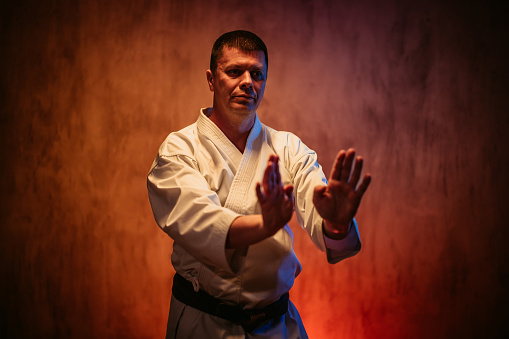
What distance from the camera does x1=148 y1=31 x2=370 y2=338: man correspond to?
112 cm

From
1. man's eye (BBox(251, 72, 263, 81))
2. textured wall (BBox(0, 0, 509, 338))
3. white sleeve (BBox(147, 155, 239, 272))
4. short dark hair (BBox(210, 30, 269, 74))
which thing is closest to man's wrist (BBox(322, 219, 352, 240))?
white sleeve (BBox(147, 155, 239, 272))

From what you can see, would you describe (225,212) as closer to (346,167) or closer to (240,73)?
(346,167)

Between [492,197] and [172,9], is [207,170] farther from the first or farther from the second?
[492,197]

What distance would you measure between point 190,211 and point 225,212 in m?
0.13

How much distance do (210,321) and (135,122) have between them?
1551 millimetres

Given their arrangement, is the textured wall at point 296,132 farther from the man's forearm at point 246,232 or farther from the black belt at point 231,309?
the man's forearm at point 246,232

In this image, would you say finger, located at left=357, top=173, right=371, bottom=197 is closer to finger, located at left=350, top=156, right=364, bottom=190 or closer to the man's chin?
A: finger, located at left=350, top=156, right=364, bottom=190

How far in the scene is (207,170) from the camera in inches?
55.6

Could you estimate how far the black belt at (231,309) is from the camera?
1352 mm

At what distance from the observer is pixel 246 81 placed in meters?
1.46

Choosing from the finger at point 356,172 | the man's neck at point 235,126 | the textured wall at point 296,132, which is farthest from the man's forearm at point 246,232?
the textured wall at point 296,132

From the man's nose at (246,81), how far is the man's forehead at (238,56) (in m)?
0.06

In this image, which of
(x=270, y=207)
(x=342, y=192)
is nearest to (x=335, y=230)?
(x=342, y=192)

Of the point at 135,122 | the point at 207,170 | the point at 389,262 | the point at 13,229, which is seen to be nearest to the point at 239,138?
the point at 207,170
